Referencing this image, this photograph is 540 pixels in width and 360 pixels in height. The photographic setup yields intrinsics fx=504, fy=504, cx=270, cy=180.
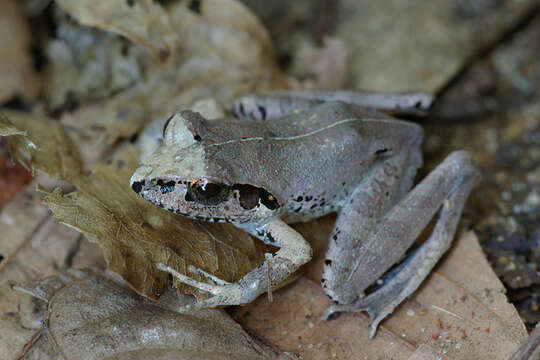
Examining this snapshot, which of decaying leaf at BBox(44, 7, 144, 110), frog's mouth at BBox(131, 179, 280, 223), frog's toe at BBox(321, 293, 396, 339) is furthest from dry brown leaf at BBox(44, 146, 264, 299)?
decaying leaf at BBox(44, 7, 144, 110)

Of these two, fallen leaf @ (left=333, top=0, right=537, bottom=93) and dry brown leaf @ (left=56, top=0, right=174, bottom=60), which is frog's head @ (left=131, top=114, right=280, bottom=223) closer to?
dry brown leaf @ (left=56, top=0, right=174, bottom=60)

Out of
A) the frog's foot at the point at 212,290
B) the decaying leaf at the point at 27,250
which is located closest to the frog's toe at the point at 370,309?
the frog's foot at the point at 212,290

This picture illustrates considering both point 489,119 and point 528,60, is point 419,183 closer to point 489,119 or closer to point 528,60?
point 489,119

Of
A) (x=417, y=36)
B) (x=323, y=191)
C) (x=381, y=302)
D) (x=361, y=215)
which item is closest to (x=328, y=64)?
(x=417, y=36)

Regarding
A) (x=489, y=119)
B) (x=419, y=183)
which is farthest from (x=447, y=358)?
(x=489, y=119)

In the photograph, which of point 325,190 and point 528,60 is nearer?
point 325,190

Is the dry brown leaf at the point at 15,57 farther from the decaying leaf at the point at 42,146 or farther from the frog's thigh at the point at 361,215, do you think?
the frog's thigh at the point at 361,215

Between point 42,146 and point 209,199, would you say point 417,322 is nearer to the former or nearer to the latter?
point 209,199
